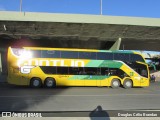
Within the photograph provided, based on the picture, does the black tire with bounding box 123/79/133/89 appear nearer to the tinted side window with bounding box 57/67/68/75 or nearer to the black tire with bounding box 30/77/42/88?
the tinted side window with bounding box 57/67/68/75

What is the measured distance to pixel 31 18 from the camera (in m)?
28.5

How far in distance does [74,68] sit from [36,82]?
118 inches

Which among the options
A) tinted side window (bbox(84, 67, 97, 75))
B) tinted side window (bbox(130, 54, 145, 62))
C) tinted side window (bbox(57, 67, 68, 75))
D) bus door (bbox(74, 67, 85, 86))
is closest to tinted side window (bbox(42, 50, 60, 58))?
tinted side window (bbox(57, 67, 68, 75))

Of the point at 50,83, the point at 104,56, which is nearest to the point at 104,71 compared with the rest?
the point at 104,56

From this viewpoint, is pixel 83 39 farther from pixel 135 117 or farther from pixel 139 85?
pixel 135 117

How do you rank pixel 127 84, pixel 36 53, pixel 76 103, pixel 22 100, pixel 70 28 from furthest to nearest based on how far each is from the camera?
pixel 70 28
pixel 127 84
pixel 36 53
pixel 22 100
pixel 76 103

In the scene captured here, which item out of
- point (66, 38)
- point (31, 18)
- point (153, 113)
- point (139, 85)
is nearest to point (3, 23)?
point (31, 18)

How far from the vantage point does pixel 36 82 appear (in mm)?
26812

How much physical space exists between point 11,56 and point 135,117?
18.9 metres

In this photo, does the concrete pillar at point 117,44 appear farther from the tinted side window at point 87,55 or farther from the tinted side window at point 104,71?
the tinted side window at point 87,55

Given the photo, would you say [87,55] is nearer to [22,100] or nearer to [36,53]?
[36,53]

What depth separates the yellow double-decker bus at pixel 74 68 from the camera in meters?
26.4

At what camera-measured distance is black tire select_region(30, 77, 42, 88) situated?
2664cm

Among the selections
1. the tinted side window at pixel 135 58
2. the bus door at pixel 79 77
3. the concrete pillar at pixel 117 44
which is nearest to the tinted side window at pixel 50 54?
the bus door at pixel 79 77
